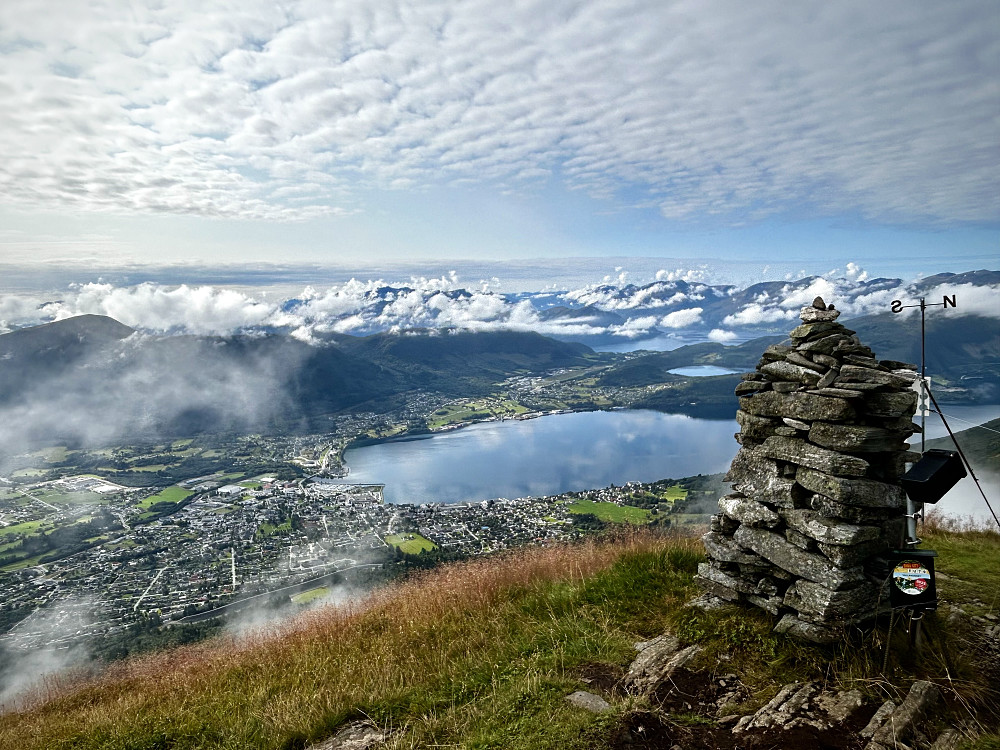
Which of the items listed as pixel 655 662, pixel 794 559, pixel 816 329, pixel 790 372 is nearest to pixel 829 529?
pixel 794 559

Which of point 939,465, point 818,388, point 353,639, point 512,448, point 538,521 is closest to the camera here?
point 939,465

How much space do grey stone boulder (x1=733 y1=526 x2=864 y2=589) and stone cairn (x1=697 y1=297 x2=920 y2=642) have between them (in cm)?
1

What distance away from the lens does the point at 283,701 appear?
5465mm

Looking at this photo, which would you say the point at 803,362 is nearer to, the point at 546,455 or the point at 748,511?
the point at 748,511

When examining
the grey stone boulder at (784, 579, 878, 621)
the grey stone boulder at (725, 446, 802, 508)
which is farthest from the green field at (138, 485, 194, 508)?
the grey stone boulder at (784, 579, 878, 621)

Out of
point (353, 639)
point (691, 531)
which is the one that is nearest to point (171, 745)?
point (353, 639)

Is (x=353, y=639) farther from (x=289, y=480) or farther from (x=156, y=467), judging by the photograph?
(x=156, y=467)

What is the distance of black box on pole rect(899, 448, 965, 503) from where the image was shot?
16.5 feet

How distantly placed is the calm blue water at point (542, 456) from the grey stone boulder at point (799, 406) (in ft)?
222

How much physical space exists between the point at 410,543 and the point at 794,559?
43.3 metres

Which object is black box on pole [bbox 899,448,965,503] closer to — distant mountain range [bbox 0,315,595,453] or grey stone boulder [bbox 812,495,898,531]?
grey stone boulder [bbox 812,495,898,531]

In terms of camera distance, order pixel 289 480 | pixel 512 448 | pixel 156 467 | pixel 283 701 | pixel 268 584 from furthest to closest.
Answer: pixel 512 448
pixel 156 467
pixel 289 480
pixel 268 584
pixel 283 701

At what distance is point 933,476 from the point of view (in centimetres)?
499

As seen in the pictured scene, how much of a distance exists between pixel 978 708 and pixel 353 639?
686 cm
